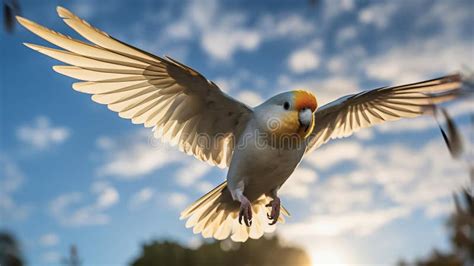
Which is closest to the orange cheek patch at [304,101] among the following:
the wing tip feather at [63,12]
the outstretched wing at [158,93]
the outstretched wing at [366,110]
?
the outstretched wing at [158,93]

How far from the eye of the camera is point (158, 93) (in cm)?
366

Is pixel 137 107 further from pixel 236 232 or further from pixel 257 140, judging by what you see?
pixel 236 232

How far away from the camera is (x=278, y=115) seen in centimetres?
312

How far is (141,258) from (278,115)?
15879 mm

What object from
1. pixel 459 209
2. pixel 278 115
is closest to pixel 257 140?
pixel 278 115

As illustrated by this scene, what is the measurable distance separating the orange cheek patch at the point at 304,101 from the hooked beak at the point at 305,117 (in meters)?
0.03

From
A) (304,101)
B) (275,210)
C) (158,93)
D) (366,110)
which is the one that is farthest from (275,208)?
(366,110)

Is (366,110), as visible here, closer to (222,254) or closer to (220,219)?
(220,219)

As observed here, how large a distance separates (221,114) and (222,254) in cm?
1539

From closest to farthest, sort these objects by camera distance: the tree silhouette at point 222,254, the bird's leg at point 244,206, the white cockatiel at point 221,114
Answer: the white cockatiel at point 221,114
the bird's leg at point 244,206
the tree silhouette at point 222,254

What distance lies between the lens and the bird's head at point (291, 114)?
3.01 metres

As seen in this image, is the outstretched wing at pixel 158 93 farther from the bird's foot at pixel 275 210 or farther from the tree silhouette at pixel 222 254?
the tree silhouette at pixel 222 254

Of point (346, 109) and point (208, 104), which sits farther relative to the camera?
point (346, 109)

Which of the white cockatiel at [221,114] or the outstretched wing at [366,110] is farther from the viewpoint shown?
the outstretched wing at [366,110]
